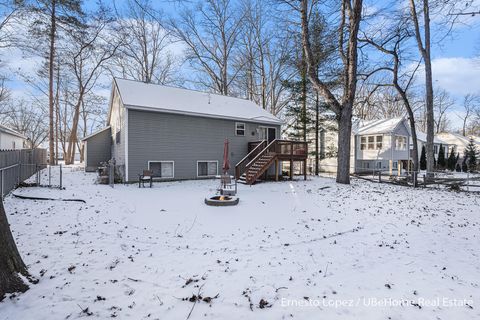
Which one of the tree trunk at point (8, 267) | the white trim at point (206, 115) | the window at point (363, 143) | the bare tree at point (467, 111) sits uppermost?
the bare tree at point (467, 111)

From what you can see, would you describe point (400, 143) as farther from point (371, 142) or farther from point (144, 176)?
point (144, 176)

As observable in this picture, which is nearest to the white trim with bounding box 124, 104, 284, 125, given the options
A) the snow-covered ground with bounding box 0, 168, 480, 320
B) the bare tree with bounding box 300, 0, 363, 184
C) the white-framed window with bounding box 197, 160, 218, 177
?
the white-framed window with bounding box 197, 160, 218, 177

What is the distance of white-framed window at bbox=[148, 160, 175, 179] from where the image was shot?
43.9 ft

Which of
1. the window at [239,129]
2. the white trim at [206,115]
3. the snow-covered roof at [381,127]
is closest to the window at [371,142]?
the snow-covered roof at [381,127]

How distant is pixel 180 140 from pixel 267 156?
16.8 feet

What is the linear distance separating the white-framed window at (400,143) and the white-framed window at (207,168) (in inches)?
740

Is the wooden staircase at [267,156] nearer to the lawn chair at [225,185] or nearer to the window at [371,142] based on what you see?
the lawn chair at [225,185]

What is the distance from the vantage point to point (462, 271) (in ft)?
12.6

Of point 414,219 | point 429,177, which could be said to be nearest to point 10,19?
point 414,219

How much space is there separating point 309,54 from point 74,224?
12.0 meters

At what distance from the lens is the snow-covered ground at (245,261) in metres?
2.82

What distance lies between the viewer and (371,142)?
79.3 ft

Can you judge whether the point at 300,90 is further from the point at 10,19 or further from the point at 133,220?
the point at 10,19

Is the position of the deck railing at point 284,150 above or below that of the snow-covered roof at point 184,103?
below
